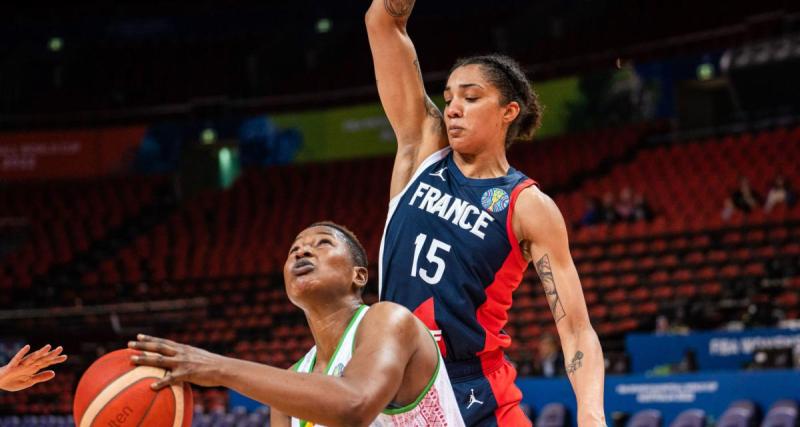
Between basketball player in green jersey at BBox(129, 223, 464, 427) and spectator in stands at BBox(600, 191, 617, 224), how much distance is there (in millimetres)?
12956

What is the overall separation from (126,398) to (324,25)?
23454 millimetres

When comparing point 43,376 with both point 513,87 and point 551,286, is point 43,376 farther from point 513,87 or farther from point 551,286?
point 513,87

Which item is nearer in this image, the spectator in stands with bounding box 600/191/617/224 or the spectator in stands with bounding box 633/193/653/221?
the spectator in stands with bounding box 633/193/653/221

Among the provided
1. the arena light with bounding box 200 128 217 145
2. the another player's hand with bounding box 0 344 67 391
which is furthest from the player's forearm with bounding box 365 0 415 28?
the arena light with bounding box 200 128 217 145

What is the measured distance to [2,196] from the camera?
75.4 feet

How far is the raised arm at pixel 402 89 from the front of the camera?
3.97 metres

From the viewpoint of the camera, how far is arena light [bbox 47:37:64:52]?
83.0 feet

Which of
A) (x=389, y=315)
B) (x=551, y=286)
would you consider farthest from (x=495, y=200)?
(x=389, y=315)

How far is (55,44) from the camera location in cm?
2544

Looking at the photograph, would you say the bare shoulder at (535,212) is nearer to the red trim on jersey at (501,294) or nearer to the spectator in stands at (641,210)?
the red trim on jersey at (501,294)

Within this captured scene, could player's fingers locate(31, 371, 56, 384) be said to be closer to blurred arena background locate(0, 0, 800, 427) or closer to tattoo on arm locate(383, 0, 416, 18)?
tattoo on arm locate(383, 0, 416, 18)

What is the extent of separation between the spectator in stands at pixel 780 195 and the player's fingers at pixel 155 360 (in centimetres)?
1339

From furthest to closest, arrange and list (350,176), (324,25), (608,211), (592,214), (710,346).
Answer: (324,25)
(350,176)
(592,214)
(608,211)
(710,346)

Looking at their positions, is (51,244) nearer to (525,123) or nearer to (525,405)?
(525,405)
